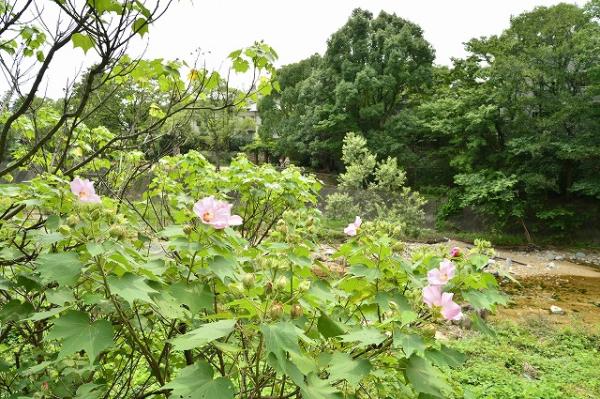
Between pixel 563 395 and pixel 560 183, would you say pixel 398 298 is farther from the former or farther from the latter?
pixel 560 183

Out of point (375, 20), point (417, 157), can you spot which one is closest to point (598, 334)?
point (417, 157)

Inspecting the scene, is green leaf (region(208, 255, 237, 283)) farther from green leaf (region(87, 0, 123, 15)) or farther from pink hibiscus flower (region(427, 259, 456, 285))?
green leaf (region(87, 0, 123, 15))

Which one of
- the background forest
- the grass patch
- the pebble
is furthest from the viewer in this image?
the background forest

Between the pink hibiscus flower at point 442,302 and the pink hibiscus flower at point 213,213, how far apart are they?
0.55 meters

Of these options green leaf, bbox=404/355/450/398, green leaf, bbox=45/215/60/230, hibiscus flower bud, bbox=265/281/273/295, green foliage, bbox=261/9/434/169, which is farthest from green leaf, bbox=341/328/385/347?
green foliage, bbox=261/9/434/169

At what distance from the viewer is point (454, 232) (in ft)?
56.6

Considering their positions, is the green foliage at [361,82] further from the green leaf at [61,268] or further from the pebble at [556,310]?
the green leaf at [61,268]

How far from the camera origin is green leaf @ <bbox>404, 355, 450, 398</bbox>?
1059 millimetres

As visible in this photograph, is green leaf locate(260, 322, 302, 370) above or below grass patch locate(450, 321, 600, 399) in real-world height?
above

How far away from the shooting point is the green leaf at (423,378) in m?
1.06

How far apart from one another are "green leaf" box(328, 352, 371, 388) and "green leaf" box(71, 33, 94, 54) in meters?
1.27

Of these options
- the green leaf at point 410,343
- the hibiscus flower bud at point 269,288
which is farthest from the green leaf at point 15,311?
the green leaf at point 410,343

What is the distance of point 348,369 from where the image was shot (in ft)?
3.49

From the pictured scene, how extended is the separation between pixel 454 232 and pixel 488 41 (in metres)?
8.00
